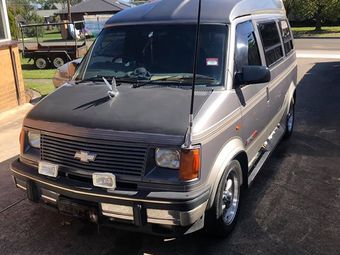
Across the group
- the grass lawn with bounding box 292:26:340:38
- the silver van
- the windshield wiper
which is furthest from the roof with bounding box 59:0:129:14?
the windshield wiper

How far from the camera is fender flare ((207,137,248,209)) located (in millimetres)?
3520

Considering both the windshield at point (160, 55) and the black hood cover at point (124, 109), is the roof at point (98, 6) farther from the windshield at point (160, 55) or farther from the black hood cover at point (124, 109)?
the black hood cover at point (124, 109)

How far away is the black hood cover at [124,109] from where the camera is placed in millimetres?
3443

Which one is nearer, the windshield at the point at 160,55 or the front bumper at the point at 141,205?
the front bumper at the point at 141,205

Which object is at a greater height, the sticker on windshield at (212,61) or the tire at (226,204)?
the sticker on windshield at (212,61)

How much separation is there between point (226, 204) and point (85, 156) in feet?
4.63

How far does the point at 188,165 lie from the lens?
10.8 feet

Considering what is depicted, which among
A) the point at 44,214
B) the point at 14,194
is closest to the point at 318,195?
the point at 44,214

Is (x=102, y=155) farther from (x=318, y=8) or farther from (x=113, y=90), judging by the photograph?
(x=318, y=8)

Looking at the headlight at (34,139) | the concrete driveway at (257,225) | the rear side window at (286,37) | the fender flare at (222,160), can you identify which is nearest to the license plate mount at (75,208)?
the concrete driveway at (257,225)

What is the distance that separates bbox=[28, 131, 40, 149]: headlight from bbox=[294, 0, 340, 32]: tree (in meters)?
35.1

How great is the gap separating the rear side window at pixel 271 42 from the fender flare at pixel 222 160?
165 cm

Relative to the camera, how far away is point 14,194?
17.0 feet

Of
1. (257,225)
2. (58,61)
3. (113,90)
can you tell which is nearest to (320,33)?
(58,61)
